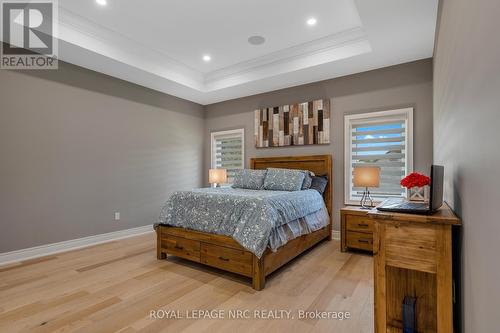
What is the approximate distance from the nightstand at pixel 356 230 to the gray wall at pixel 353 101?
0.65 m

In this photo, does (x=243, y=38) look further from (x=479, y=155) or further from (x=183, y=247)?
(x=479, y=155)

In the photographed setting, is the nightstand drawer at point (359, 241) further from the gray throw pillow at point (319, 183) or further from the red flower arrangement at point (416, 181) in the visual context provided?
the red flower arrangement at point (416, 181)

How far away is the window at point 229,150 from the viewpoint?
5500 mm

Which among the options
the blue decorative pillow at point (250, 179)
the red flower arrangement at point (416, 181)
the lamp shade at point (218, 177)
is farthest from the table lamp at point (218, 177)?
the red flower arrangement at point (416, 181)

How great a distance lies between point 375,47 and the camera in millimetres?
3252

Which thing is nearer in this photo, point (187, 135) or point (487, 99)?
point (487, 99)

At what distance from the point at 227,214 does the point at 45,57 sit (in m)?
3.30

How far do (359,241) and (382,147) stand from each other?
1.47 metres

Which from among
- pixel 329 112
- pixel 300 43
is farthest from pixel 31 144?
pixel 329 112

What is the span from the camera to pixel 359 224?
11.4 feet

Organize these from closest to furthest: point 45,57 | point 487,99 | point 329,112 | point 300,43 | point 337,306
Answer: point 487,99 < point 337,306 < point 45,57 < point 300,43 < point 329,112

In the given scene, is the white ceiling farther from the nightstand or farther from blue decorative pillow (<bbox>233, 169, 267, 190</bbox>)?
the nightstand

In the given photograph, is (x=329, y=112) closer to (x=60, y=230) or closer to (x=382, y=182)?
(x=382, y=182)

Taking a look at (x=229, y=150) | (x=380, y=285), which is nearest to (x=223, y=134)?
(x=229, y=150)
